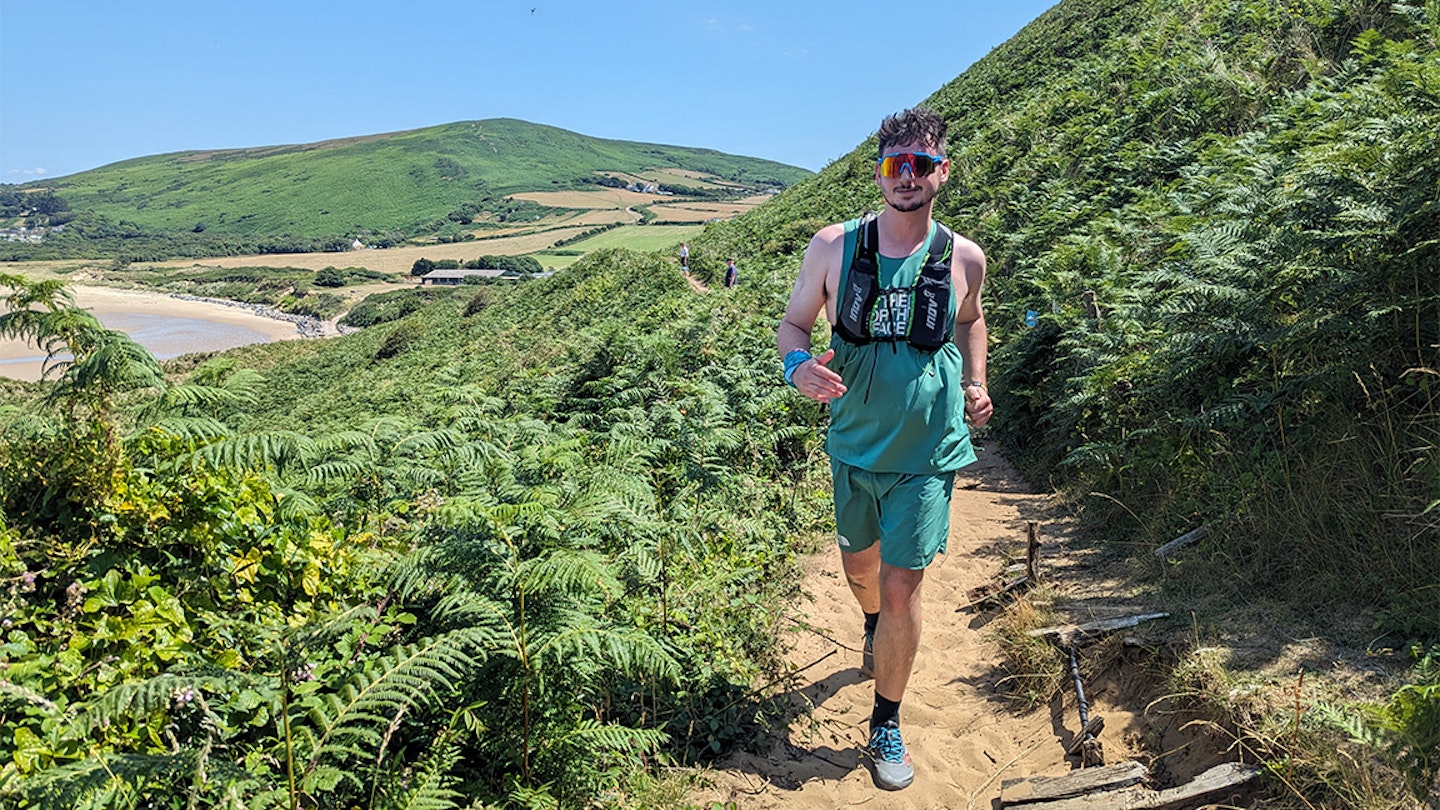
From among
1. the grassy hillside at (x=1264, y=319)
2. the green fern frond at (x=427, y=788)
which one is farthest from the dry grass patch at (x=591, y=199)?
the green fern frond at (x=427, y=788)

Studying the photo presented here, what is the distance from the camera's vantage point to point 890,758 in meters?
3.49

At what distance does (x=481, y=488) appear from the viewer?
362 cm

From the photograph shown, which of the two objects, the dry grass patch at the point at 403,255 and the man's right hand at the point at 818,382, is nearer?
the man's right hand at the point at 818,382

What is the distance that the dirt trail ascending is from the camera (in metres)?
3.42

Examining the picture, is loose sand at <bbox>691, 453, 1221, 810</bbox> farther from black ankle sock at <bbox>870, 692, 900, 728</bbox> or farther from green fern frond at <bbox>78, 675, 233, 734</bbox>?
green fern frond at <bbox>78, 675, 233, 734</bbox>

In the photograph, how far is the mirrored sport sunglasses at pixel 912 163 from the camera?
3.30 meters

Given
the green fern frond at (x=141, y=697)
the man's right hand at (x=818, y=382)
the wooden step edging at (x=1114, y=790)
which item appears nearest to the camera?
the green fern frond at (x=141, y=697)

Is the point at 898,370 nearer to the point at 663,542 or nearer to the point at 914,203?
the point at 914,203

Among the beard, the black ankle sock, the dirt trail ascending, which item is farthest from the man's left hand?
the dirt trail ascending

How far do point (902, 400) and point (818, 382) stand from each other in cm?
38

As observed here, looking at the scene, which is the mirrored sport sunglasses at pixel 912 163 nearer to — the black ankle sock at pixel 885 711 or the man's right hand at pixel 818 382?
the man's right hand at pixel 818 382

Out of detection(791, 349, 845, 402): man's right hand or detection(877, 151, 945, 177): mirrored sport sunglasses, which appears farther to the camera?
detection(877, 151, 945, 177): mirrored sport sunglasses

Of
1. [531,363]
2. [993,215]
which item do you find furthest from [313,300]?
[993,215]

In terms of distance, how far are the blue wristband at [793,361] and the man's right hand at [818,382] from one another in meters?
0.08
